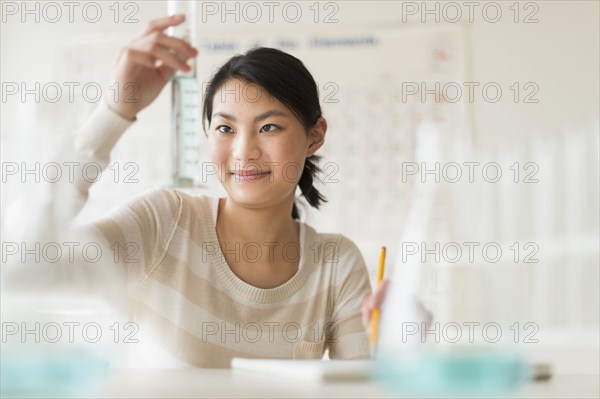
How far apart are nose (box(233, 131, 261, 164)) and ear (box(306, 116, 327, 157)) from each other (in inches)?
5.1

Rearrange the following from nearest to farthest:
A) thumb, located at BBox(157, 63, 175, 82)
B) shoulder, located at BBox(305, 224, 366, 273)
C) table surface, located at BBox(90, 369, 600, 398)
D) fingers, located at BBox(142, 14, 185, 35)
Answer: table surface, located at BBox(90, 369, 600, 398), fingers, located at BBox(142, 14, 185, 35), thumb, located at BBox(157, 63, 175, 82), shoulder, located at BBox(305, 224, 366, 273)

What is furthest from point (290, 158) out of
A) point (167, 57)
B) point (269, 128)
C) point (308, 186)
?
point (167, 57)

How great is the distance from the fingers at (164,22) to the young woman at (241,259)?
11 centimetres

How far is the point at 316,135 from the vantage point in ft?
3.94

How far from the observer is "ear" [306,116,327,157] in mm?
1185

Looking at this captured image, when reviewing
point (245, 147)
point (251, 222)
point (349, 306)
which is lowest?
point (349, 306)

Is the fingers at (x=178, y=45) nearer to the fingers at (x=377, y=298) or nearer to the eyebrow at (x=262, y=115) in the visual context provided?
the eyebrow at (x=262, y=115)

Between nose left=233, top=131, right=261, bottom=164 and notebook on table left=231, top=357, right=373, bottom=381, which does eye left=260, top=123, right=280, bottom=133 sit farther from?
notebook on table left=231, top=357, right=373, bottom=381

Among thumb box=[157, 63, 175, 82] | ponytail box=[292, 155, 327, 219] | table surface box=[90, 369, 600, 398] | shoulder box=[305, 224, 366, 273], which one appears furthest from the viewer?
ponytail box=[292, 155, 327, 219]

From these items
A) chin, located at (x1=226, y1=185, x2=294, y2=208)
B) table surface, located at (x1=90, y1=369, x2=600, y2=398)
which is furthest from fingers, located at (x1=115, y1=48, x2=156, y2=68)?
table surface, located at (x1=90, y1=369, x2=600, y2=398)

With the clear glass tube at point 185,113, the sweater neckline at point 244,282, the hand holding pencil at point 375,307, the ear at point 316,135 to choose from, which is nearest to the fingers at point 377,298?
the hand holding pencil at point 375,307

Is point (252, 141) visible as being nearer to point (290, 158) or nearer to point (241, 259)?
point (290, 158)

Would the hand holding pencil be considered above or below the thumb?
below

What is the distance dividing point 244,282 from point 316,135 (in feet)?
0.91
